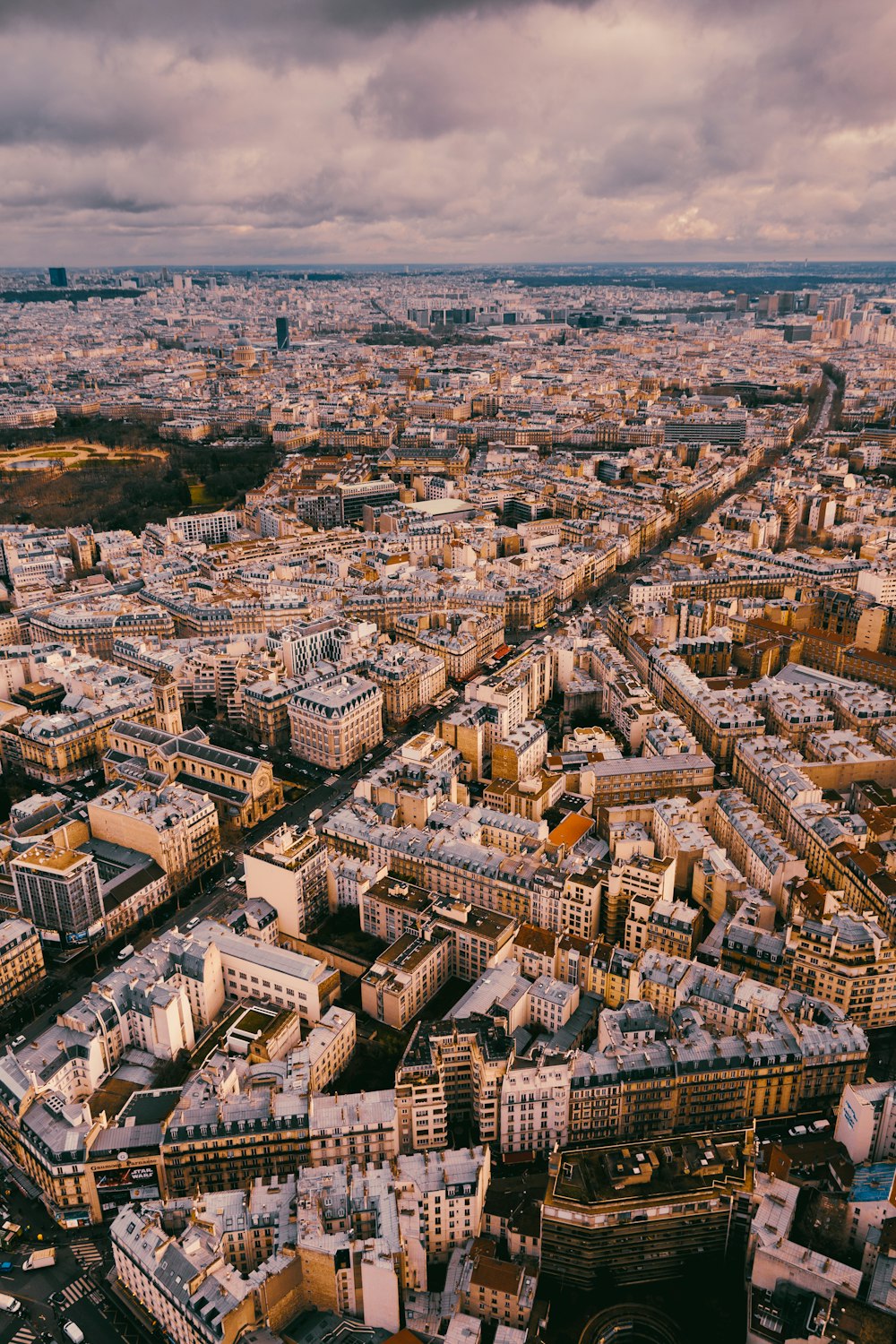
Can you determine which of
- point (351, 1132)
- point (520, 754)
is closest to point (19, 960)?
point (351, 1132)

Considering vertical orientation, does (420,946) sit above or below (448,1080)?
above

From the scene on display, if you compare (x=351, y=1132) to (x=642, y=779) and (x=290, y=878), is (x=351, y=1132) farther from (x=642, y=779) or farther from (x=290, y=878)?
(x=642, y=779)

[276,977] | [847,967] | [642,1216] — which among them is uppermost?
[847,967]

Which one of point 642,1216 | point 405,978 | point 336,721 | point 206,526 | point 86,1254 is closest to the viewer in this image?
point 642,1216

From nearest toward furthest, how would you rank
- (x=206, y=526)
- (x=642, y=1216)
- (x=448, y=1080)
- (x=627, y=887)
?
1. (x=642, y=1216)
2. (x=448, y=1080)
3. (x=627, y=887)
4. (x=206, y=526)

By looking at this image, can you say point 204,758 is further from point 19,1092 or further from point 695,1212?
point 695,1212

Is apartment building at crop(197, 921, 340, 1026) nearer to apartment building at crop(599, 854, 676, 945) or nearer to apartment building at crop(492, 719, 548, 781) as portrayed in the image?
apartment building at crop(599, 854, 676, 945)

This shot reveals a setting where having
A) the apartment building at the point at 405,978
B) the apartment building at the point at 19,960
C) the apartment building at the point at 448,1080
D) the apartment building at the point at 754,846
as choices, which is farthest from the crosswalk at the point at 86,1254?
the apartment building at the point at 754,846
